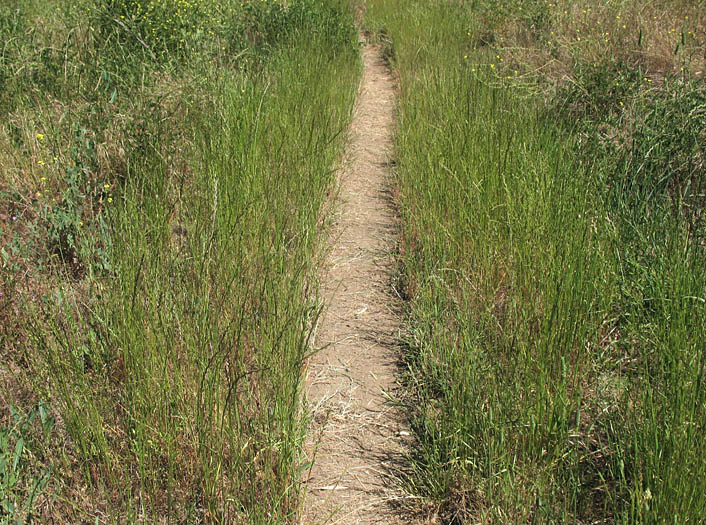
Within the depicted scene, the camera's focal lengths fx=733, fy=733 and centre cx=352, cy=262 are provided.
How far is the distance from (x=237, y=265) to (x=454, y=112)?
2327mm

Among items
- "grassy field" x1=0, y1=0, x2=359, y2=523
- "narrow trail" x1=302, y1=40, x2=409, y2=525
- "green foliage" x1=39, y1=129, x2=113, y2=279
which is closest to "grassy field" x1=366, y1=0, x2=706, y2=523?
"narrow trail" x1=302, y1=40, x2=409, y2=525

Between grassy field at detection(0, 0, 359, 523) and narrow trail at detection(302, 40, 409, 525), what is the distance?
0.16 metres

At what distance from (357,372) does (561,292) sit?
1.03m

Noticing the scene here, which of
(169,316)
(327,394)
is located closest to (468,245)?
(327,394)

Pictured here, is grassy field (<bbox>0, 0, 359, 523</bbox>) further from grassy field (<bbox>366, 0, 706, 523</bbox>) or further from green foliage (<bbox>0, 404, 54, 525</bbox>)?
grassy field (<bbox>366, 0, 706, 523</bbox>)

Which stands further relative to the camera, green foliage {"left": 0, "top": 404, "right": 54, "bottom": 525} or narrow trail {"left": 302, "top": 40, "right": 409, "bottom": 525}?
narrow trail {"left": 302, "top": 40, "right": 409, "bottom": 525}

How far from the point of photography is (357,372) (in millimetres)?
3443

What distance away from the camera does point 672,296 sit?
2811 millimetres

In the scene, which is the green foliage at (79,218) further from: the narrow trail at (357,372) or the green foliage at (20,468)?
the narrow trail at (357,372)

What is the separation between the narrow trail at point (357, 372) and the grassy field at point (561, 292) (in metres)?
0.13

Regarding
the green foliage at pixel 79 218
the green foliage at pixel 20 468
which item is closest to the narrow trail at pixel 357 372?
the green foliage at pixel 20 468

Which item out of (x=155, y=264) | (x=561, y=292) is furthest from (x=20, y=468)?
(x=561, y=292)

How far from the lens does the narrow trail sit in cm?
267

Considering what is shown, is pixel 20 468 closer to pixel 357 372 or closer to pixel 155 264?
pixel 155 264
